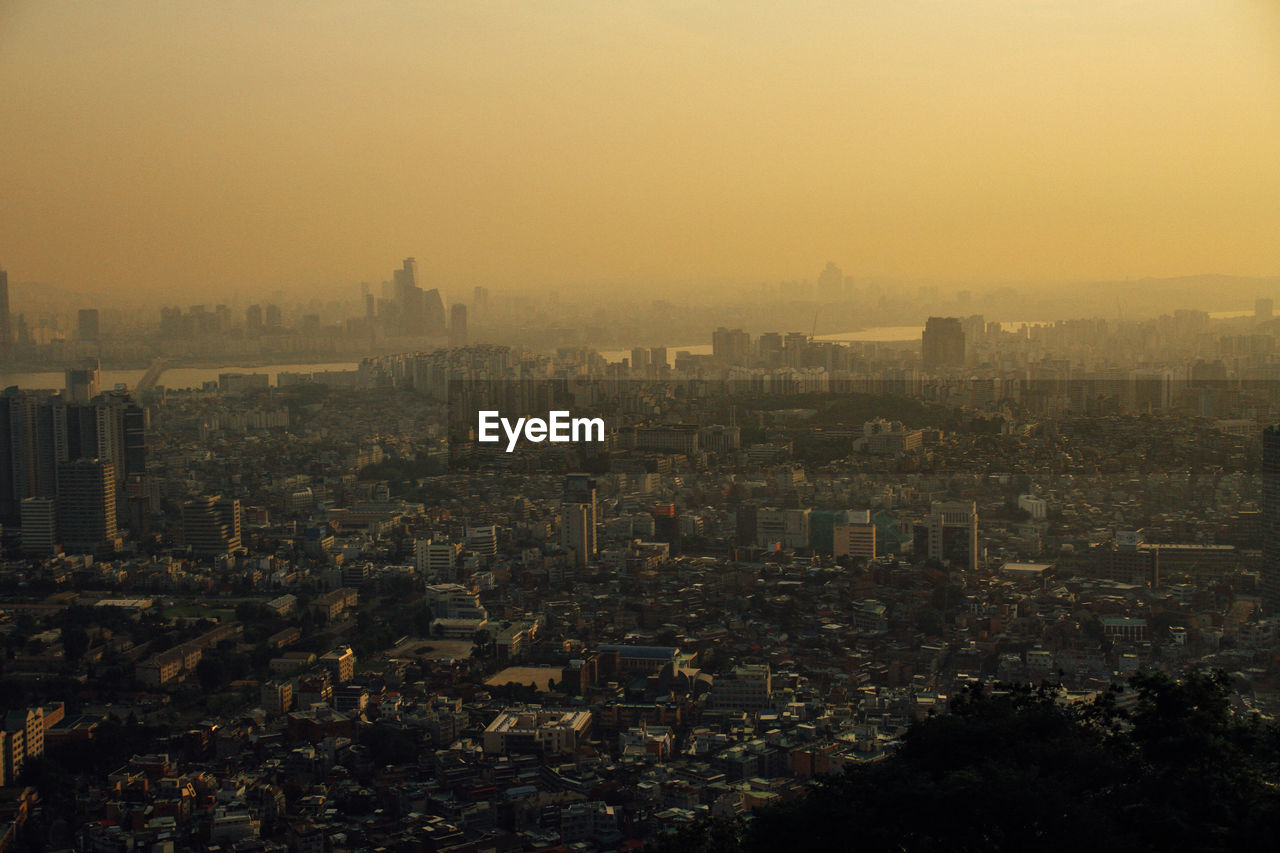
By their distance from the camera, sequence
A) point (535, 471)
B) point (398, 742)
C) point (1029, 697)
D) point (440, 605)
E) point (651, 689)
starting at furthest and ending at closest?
point (535, 471) → point (440, 605) → point (651, 689) → point (398, 742) → point (1029, 697)

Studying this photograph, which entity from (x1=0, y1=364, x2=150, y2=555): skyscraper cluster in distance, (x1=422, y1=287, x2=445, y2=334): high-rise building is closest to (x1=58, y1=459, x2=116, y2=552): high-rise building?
(x1=0, y1=364, x2=150, y2=555): skyscraper cluster in distance

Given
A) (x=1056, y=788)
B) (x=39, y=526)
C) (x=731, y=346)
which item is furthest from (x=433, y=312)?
(x=1056, y=788)

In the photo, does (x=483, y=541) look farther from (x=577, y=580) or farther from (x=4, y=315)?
(x=4, y=315)

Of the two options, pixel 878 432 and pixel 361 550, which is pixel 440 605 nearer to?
pixel 361 550

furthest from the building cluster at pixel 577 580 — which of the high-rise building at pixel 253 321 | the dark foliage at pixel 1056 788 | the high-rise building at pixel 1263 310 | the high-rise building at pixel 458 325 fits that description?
the dark foliage at pixel 1056 788

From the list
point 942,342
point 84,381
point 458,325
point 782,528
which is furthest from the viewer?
point 458,325

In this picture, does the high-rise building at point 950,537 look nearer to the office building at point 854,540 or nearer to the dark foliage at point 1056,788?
the office building at point 854,540

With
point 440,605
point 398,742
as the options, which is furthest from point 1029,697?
point 440,605
